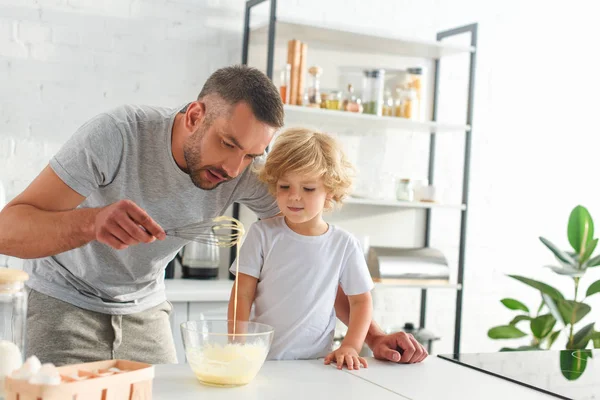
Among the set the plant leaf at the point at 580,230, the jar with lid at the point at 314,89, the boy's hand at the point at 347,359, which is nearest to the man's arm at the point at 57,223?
the boy's hand at the point at 347,359

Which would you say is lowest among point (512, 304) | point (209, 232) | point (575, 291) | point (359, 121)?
point (512, 304)

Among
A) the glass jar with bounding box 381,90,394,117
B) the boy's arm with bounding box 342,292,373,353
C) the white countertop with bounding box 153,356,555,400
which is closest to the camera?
the white countertop with bounding box 153,356,555,400

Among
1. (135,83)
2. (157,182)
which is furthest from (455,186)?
(157,182)

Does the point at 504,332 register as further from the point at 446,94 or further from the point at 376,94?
the point at 376,94

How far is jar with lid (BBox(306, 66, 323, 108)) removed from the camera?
11.3 feet

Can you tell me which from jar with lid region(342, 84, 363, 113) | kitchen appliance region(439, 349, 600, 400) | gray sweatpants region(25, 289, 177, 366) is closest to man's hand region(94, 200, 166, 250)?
gray sweatpants region(25, 289, 177, 366)

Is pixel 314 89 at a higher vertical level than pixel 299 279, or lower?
higher

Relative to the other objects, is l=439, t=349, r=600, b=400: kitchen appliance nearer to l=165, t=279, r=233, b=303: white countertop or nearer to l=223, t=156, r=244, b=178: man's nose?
l=223, t=156, r=244, b=178: man's nose

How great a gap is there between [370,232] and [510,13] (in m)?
1.54

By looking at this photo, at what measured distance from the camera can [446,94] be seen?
162 inches

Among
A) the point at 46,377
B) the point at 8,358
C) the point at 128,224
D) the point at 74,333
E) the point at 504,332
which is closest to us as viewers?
the point at 46,377

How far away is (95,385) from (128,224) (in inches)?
15.5

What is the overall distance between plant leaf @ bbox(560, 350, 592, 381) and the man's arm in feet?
3.14

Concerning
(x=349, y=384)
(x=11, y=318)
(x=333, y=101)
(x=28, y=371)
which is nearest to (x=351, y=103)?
(x=333, y=101)
